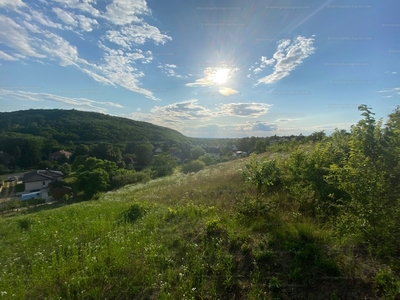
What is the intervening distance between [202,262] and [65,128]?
9759 cm

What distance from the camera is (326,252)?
4078mm

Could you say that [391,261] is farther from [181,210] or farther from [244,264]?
[181,210]

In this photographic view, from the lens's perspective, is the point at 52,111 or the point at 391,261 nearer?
the point at 391,261

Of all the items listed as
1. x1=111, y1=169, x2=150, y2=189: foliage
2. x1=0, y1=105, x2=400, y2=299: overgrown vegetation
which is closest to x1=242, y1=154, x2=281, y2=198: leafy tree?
x1=0, y1=105, x2=400, y2=299: overgrown vegetation

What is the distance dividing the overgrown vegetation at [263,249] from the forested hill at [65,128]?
74.4 m

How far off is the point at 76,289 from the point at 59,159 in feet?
247

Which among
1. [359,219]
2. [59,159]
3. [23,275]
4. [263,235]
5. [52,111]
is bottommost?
[59,159]

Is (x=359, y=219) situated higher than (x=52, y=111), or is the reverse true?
(x=52, y=111)

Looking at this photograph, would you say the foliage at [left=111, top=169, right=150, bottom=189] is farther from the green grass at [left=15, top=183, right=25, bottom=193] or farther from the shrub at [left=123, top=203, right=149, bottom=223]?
the shrub at [left=123, top=203, right=149, bottom=223]

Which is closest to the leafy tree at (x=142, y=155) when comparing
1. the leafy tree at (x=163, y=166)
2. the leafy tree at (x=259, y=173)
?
the leafy tree at (x=163, y=166)

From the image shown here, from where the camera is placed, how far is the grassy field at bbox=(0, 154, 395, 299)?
11.9 feet

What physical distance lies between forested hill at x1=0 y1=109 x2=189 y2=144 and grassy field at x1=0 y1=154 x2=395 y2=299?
7416 cm

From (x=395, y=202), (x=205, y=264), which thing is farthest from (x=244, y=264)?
(x=395, y=202)

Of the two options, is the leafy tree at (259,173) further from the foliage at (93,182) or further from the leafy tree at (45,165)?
the leafy tree at (45,165)
